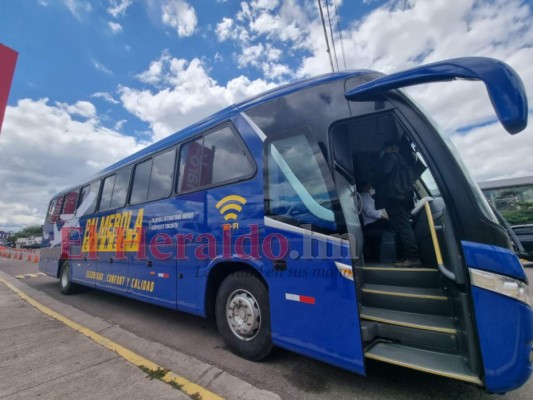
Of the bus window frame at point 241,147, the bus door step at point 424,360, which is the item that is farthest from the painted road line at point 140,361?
the bus window frame at point 241,147

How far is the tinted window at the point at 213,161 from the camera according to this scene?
3641mm

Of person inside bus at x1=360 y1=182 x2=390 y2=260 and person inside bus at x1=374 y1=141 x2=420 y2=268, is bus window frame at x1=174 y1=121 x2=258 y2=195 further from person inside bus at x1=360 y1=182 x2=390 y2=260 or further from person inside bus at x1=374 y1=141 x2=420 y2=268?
person inside bus at x1=360 y1=182 x2=390 y2=260

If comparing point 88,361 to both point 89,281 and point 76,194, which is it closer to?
point 89,281

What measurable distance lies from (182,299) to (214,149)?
225 cm

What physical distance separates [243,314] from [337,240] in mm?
1562

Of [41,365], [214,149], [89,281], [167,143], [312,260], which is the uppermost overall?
[167,143]

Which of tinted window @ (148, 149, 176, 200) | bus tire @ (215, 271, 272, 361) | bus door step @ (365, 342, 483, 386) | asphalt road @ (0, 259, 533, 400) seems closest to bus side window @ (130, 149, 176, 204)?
tinted window @ (148, 149, 176, 200)

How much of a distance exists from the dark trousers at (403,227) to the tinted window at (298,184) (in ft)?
5.00

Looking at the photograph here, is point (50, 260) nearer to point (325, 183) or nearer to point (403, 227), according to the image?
point (325, 183)

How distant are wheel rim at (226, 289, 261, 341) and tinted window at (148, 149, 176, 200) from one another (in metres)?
2.14

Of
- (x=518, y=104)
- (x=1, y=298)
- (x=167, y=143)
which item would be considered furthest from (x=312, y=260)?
(x=1, y=298)

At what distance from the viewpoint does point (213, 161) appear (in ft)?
13.2

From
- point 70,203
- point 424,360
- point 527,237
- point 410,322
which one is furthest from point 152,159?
point 527,237

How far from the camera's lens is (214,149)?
4070 millimetres
